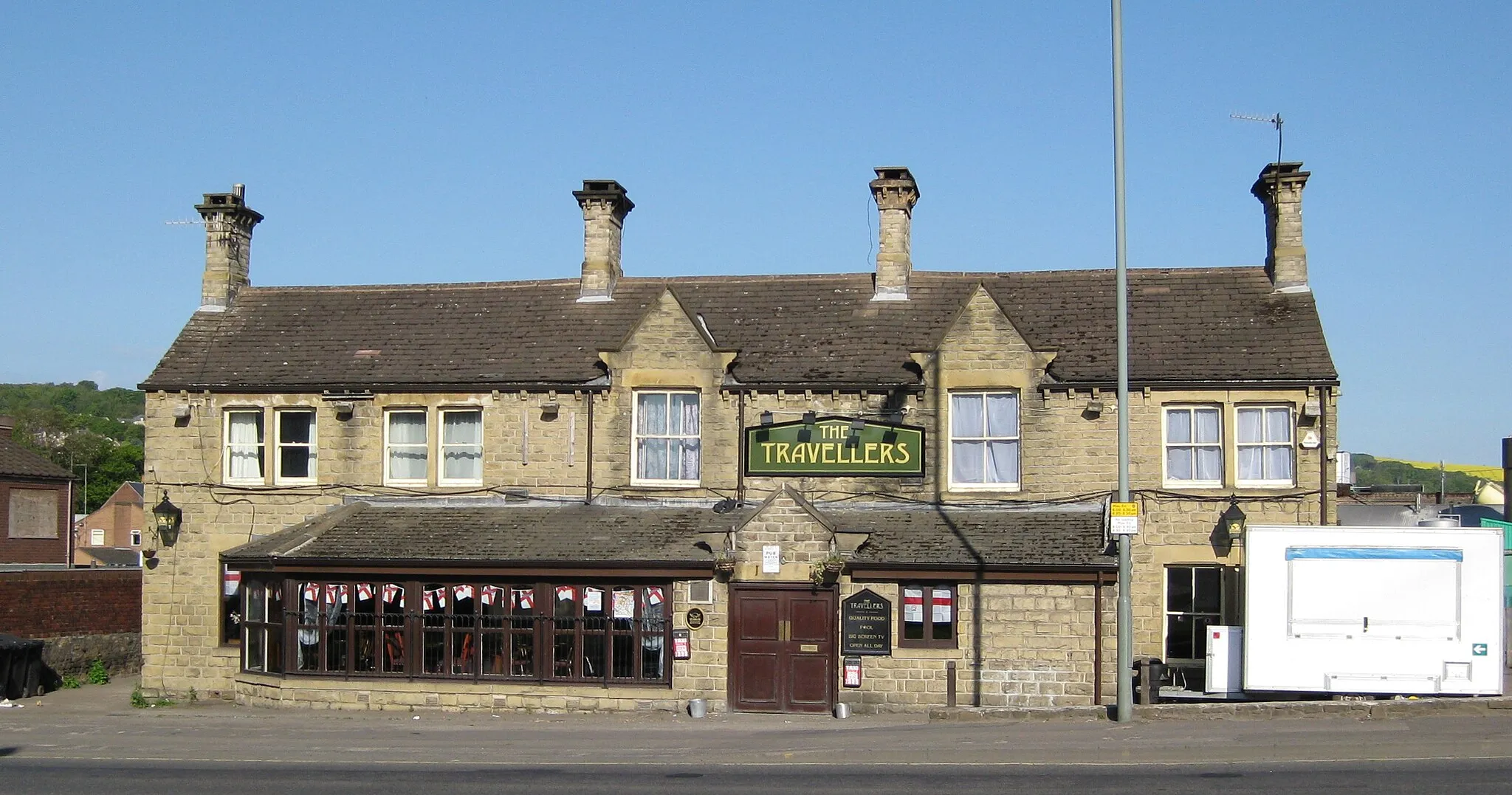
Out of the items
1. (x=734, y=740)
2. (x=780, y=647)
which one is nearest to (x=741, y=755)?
(x=734, y=740)

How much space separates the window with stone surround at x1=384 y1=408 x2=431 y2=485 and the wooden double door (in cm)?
695

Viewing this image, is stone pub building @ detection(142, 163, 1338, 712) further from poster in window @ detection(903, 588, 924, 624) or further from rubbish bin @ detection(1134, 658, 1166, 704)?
rubbish bin @ detection(1134, 658, 1166, 704)

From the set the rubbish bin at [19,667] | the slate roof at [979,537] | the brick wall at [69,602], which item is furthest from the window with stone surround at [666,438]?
the brick wall at [69,602]

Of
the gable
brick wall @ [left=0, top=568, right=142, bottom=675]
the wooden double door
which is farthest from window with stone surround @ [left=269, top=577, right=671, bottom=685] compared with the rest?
brick wall @ [left=0, top=568, right=142, bottom=675]

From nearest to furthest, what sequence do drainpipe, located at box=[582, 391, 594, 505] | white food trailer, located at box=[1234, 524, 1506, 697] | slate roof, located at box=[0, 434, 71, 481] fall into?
white food trailer, located at box=[1234, 524, 1506, 697], drainpipe, located at box=[582, 391, 594, 505], slate roof, located at box=[0, 434, 71, 481]

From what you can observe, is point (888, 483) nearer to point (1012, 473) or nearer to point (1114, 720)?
point (1012, 473)

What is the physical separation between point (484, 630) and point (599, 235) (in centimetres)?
835

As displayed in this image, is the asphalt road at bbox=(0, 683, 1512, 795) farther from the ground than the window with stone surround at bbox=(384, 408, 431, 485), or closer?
closer

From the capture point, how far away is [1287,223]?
25.1m

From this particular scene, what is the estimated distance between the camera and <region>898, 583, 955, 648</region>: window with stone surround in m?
22.0

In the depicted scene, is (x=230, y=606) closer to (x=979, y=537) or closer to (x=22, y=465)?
(x=979, y=537)

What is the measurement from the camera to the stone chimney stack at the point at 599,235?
27.2 m

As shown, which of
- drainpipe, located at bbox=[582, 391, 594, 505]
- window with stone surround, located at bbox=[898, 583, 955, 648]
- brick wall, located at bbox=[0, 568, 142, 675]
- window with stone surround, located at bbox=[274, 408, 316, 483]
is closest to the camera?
window with stone surround, located at bbox=[898, 583, 955, 648]

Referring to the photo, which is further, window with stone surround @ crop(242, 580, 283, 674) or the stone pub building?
window with stone surround @ crop(242, 580, 283, 674)
